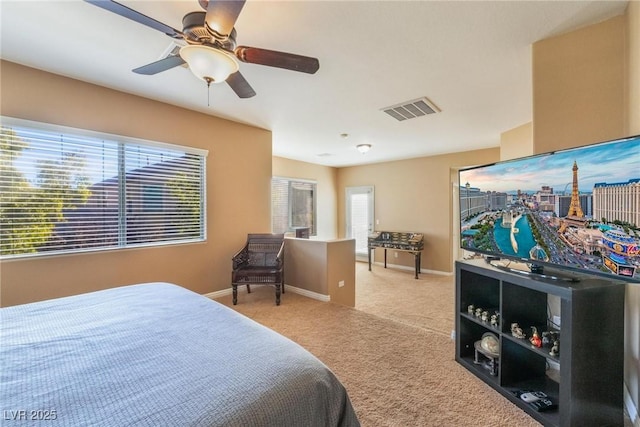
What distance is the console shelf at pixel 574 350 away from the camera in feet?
4.92

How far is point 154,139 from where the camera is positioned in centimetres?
331

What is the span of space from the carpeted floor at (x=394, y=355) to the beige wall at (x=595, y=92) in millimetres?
854

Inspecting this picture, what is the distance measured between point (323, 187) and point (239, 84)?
5.40 meters

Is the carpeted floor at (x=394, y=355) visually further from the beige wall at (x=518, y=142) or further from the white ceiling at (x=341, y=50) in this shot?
the white ceiling at (x=341, y=50)

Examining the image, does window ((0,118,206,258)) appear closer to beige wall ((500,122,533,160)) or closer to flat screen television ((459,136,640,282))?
flat screen television ((459,136,640,282))

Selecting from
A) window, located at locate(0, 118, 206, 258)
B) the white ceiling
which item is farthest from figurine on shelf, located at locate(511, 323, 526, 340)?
window, located at locate(0, 118, 206, 258)

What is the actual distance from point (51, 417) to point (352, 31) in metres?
2.41

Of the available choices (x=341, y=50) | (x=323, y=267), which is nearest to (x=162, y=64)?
(x=341, y=50)

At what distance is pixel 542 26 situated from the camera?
1.89 m

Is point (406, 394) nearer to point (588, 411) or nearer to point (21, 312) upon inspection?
point (588, 411)

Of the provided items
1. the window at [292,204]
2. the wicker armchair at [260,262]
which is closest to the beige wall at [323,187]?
the window at [292,204]

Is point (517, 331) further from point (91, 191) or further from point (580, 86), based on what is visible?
point (91, 191)

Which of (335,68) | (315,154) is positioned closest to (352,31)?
(335,68)

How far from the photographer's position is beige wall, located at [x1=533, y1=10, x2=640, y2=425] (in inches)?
63.8
